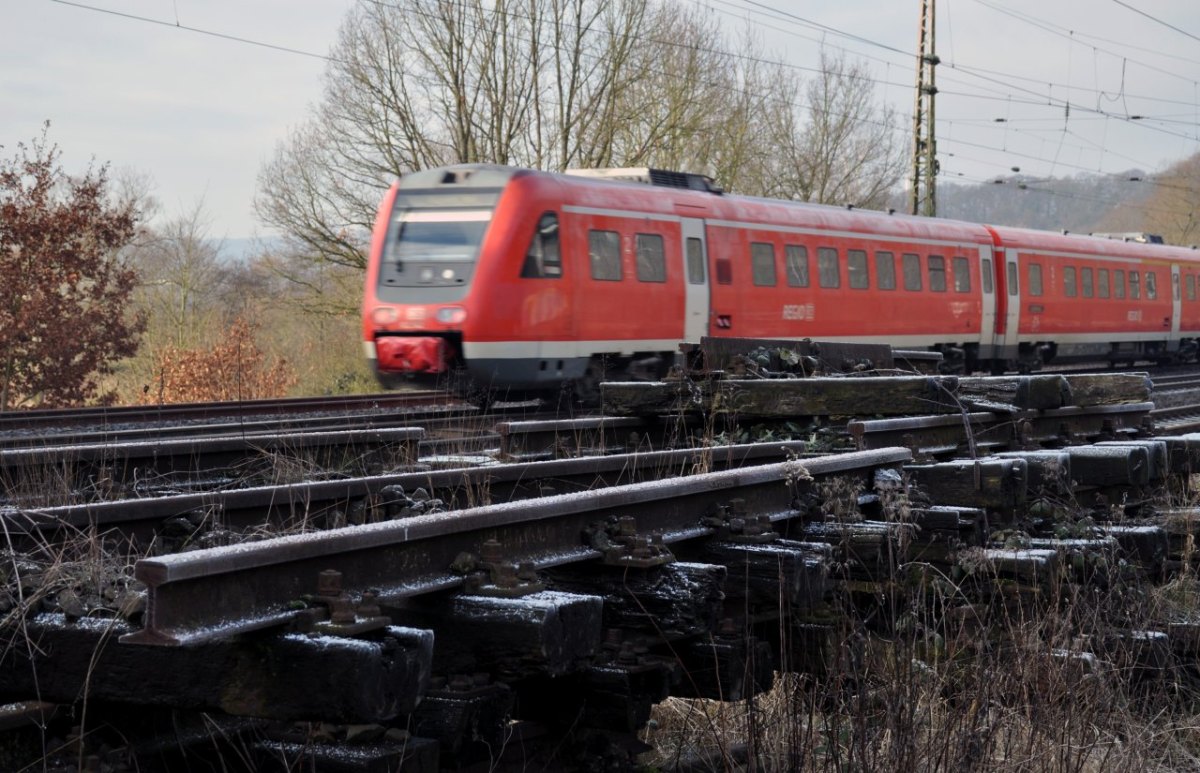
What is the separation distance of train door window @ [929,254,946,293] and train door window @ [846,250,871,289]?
2093mm

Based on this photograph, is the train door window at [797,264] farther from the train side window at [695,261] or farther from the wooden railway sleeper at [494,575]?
the wooden railway sleeper at [494,575]

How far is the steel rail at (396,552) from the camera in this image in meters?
2.82

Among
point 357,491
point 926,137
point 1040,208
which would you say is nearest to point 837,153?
point 926,137

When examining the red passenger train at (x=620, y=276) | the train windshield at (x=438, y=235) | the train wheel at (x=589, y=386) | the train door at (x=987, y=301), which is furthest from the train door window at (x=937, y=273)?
the train windshield at (x=438, y=235)

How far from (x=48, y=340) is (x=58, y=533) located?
1618 centimetres

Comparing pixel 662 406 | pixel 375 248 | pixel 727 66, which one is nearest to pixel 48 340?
pixel 375 248

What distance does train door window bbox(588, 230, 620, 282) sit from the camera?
15.0 m

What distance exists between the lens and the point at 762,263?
17625 millimetres

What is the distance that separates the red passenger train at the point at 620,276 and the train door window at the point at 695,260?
21 millimetres

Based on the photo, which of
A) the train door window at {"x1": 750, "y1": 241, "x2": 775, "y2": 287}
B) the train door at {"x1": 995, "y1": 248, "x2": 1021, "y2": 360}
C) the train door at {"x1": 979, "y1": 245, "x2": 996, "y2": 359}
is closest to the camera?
the train door window at {"x1": 750, "y1": 241, "x2": 775, "y2": 287}

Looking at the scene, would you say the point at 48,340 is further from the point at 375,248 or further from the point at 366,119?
the point at 366,119

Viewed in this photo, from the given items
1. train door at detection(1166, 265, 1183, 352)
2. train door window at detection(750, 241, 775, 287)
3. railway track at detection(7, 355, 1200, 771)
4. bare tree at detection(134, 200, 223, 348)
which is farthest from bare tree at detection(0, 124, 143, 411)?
train door at detection(1166, 265, 1183, 352)

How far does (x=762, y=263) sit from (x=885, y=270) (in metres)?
3.42

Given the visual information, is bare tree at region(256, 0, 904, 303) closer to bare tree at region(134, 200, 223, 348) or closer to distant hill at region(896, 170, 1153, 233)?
bare tree at region(134, 200, 223, 348)
